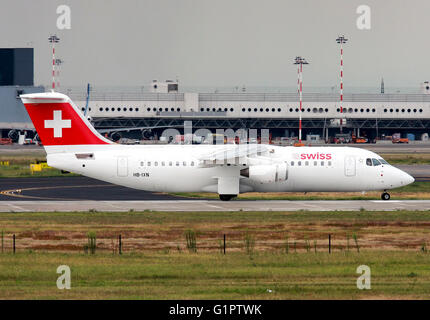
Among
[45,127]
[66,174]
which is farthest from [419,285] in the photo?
[66,174]

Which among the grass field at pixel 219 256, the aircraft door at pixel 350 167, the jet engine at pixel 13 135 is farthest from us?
the jet engine at pixel 13 135

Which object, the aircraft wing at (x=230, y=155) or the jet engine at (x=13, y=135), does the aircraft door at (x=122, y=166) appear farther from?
the jet engine at (x=13, y=135)

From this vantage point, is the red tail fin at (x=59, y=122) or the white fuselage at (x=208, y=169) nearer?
the red tail fin at (x=59, y=122)

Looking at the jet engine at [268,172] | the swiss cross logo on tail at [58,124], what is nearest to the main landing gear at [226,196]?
the jet engine at [268,172]

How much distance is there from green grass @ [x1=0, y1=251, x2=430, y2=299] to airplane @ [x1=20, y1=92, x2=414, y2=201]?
63.7 ft

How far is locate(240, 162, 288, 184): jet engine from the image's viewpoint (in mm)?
50656

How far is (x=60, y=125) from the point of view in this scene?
5072cm

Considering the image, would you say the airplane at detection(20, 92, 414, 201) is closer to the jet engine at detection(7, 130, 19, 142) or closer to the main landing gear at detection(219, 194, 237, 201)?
the main landing gear at detection(219, 194, 237, 201)

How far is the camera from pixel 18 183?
68.4 metres

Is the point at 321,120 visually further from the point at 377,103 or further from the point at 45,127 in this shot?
the point at 45,127

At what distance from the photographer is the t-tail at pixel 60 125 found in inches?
1977

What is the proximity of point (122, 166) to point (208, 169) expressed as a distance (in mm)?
5539

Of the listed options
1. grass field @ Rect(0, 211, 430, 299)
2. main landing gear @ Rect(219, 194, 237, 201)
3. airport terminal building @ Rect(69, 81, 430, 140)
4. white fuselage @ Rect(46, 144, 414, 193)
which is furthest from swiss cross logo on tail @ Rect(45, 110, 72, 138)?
airport terminal building @ Rect(69, 81, 430, 140)
